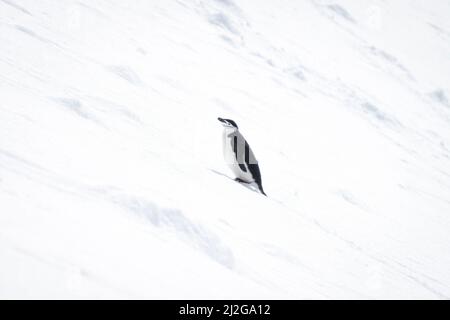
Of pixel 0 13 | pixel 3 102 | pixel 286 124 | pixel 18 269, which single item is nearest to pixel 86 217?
pixel 18 269

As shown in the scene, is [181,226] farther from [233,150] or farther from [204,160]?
[204,160]

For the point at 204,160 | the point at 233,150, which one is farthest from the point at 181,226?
the point at 204,160

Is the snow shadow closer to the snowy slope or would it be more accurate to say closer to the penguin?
the snowy slope

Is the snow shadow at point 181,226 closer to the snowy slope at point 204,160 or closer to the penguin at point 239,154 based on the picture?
the snowy slope at point 204,160

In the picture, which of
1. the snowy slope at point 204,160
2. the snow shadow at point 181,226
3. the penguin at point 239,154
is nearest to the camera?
the snowy slope at point 204,160

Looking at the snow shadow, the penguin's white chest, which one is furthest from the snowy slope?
the penguin's white chest

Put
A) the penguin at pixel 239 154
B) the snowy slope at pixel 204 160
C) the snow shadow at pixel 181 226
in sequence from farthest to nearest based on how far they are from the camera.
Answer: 1. the penguin at pixel 239 154
2. the snow shadow at pixel 181 226
3. the snowy slope at pixel 204 160

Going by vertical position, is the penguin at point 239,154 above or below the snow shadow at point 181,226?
below

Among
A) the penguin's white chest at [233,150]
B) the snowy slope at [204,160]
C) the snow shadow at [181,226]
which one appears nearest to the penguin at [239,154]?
the penguin's white chest at [233,150]
